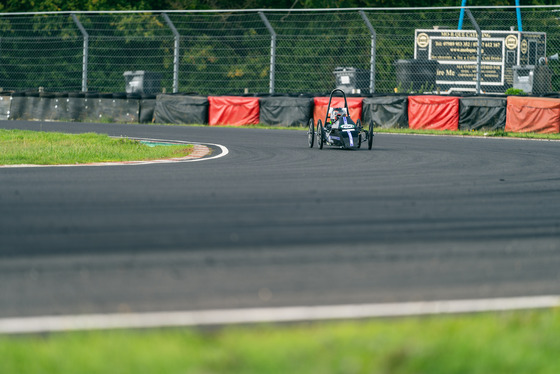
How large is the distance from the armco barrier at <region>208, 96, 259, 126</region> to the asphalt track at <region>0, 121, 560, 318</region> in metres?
14.0

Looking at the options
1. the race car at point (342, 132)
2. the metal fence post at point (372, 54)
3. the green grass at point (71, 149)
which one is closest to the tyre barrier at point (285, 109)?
the metal fence post at point (372, 54)

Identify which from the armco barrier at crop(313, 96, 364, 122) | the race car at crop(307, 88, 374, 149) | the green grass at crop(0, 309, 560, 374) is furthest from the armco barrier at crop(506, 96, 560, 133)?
the green grass at crop(0, 309, 560, 374)

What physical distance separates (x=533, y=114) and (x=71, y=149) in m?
12.6

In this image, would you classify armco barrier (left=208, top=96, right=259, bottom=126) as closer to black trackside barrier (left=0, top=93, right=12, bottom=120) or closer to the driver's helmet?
black trackside barrier (left=0, top=93, right=12, bottom=120)

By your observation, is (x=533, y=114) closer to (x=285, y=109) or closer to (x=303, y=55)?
(x=285, y=109)

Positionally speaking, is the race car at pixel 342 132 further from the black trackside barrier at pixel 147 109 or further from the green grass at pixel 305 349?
the green grass at pixel 305 349

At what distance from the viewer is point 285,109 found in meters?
26.6

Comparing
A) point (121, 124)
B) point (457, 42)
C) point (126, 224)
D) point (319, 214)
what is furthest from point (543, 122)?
point (126, 224)

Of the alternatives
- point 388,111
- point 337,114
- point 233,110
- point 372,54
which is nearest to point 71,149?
point 337,114

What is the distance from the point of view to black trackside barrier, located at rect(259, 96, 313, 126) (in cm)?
2620

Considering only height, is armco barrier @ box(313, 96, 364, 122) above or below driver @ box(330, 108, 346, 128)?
above

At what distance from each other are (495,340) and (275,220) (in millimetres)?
3806

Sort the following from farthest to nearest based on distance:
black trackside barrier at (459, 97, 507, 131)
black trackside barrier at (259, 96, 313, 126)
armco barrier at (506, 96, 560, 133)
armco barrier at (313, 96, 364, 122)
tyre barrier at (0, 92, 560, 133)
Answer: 1. black trackside barrier at (259, 96, 313, 126)
2. armco barrier at (313, 96, 364, 122)
3. black trackside barrier at (459, 97, 507, 131)
4. tyre barrier at (0, 92, 560, 133)
5. armco barrier at (506, 96, 560, 133)

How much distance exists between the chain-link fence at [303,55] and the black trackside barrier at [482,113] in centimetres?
392
